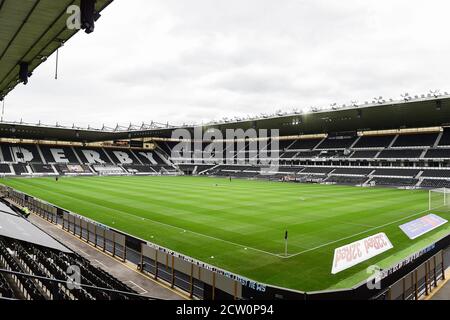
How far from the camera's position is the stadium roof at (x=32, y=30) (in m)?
8.66

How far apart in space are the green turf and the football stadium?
10 centimetres

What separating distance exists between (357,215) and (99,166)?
217 ft

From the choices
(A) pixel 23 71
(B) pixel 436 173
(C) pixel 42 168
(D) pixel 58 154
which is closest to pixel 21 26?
(A) pixel 23 71

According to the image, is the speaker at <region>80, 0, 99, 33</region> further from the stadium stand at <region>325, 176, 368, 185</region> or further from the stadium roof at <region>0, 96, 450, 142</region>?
the stadium stand at <region>325, 176, 368, 185</region>

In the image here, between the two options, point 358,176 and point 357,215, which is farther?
point 358,176

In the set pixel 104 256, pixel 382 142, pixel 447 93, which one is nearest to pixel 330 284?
pixel 104 256

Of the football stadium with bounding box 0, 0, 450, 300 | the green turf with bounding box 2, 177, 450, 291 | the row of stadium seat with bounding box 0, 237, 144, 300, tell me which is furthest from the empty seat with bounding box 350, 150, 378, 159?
the row of stadium seat with bounding box 0, 237, 144, 300

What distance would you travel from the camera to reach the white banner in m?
13.0

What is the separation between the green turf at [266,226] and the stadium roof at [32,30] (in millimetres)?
10349

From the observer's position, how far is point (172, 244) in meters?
17.3

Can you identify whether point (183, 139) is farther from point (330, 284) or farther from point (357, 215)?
point (330, 284)

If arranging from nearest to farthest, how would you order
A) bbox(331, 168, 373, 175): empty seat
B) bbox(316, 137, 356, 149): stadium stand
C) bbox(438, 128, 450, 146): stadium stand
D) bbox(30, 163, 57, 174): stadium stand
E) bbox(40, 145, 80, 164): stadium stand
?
1. bbox(438, 128, 450, 146): stadium stand
2. bbox(331, 168, 373, 175): empty seat
3. bbox(30, 163, 57, 174): stadium stand
4. bbox(316, 137, 356, 149): stadium stand
5. bbox(40, 145, 80, 164): stadium stand

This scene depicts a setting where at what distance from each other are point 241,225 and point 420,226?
11203 millimetres

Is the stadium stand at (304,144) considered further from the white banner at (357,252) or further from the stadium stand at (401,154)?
the white banner at (357,252)
